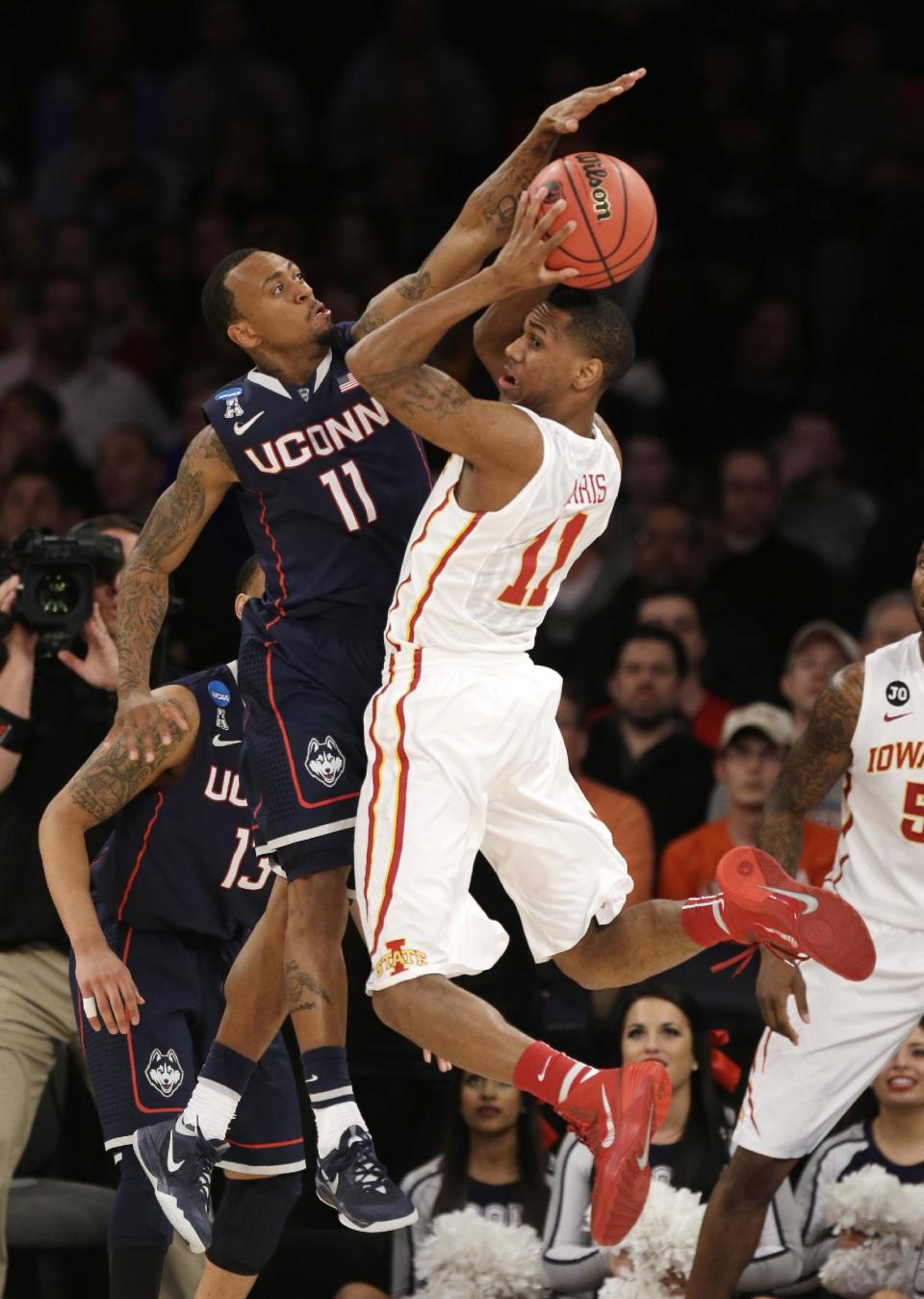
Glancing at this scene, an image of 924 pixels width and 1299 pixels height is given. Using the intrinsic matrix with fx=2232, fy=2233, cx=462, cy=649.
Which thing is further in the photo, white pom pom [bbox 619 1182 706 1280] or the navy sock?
white pom pom [bbox 619 1182 706 1280]

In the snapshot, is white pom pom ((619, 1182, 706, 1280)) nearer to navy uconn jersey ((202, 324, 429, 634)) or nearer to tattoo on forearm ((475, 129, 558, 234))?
navy uconn jersey ((202, 324, 429, 634))

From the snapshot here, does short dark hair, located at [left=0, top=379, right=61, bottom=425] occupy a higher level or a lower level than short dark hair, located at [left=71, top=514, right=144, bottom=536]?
higher

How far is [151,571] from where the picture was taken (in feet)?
18.4

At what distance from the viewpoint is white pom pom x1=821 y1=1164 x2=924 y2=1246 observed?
20.6 feet

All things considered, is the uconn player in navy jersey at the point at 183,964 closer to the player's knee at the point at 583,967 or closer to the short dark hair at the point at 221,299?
the short dark hair at the point at 221,299

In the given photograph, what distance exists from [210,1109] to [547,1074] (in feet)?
3.23

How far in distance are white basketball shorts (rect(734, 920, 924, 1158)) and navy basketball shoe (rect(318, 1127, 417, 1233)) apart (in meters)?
1.28

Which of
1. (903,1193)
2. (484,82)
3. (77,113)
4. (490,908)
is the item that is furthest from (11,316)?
(903,1193)

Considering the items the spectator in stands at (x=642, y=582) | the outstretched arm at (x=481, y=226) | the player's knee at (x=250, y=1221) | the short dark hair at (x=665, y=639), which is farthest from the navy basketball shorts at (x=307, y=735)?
the spectator in stands at (x=642, y=582)

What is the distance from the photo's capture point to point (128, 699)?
559cm

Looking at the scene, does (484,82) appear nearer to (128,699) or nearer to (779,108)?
(779,108)

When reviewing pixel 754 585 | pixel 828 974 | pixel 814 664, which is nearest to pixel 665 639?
pixel 814 664

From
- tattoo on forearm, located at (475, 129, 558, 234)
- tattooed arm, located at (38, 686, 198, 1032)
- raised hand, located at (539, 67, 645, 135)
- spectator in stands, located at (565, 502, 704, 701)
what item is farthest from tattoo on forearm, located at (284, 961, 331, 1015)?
spectator in stands, located at (565, 502, 704, 701)

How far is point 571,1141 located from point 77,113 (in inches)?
293
